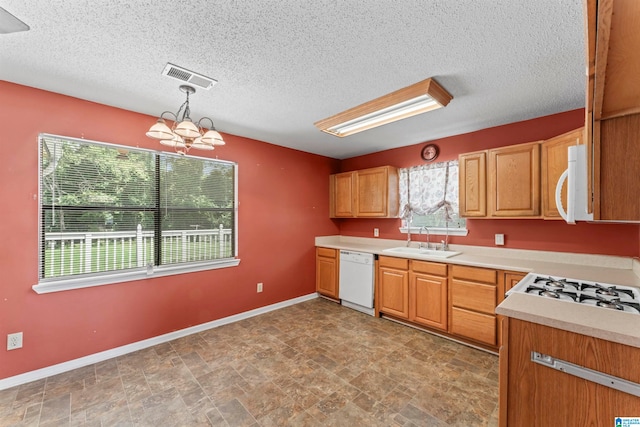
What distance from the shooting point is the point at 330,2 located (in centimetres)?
131

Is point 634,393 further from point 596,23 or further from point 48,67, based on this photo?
point 48,67

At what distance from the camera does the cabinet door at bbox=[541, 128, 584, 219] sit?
2.31 metres

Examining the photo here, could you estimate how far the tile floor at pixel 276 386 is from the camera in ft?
5.82

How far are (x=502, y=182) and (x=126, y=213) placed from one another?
3953mm

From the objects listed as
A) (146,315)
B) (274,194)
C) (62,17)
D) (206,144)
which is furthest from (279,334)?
(62,17)

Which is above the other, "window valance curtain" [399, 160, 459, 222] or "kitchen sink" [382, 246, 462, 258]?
"window valance curtain" [399, 160, 459, 222]

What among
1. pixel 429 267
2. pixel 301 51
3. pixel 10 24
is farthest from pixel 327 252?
pixel 10 24

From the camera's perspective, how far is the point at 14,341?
6.86ft

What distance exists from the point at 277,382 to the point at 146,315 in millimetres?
1615

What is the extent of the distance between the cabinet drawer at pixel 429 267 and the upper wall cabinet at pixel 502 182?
2.27ft

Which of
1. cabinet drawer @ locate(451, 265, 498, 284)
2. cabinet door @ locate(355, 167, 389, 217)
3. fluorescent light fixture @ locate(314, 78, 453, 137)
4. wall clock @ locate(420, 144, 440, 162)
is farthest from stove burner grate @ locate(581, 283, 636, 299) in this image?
cabinet door @ locate(355, 167, 389, 217)

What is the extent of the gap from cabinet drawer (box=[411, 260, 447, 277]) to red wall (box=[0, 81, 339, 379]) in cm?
183

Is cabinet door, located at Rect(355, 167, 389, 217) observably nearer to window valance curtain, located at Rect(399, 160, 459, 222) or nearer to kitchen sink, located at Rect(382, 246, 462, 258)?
window valance curtain, located at Rect(399, 160, 459, 222)

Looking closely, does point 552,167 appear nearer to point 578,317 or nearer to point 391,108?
point 391,108
